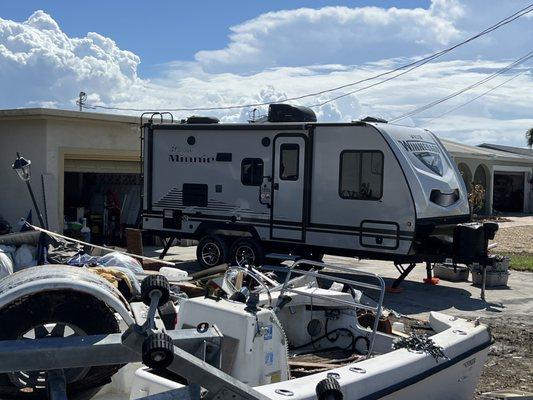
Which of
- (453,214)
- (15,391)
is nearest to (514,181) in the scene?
(453,214)

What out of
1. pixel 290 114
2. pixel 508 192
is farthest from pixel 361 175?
pixel 508 192

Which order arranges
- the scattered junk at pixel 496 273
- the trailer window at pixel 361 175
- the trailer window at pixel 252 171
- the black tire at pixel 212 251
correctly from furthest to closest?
the black tire at pixel 212 251 → the trailer window at pixel 252 171 → the scattered junk at pixel 496 273 → the trailer window at pixel 361 175

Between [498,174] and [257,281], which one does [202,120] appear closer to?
[257,281]

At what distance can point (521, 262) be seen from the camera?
17.3 metres

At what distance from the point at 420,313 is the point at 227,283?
18.8ft

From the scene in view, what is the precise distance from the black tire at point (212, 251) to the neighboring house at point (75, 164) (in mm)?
3981

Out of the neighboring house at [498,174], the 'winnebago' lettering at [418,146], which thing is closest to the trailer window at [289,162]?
the 'winnebago' lettering at [418,146]

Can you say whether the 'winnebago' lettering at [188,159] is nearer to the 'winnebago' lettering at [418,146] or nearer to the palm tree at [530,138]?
the 'winnebago' lettering at [418,146]

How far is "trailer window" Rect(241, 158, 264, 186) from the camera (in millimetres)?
13930

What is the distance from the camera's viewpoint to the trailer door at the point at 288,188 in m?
13.5

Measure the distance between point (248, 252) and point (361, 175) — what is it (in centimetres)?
268

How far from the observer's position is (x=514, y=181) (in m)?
45.8

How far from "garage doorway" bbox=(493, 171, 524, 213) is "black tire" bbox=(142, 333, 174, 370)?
143ft

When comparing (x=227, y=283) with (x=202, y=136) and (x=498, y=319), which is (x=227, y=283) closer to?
(x=498, y=319)
